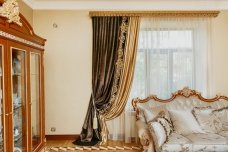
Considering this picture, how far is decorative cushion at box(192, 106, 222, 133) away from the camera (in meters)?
3.56

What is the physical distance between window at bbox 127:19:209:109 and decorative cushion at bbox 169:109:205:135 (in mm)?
836

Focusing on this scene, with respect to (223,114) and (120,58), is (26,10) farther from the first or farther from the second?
(223,114)

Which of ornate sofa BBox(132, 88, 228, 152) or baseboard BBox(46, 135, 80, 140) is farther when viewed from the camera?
baseboard BBox(46, 135, 80, 140)

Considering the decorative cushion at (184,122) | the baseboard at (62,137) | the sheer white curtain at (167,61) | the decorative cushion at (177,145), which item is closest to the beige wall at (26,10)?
the sheer white curtain at (167,61)

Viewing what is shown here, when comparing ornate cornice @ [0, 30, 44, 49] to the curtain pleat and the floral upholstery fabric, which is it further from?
the floral upholstery fabric

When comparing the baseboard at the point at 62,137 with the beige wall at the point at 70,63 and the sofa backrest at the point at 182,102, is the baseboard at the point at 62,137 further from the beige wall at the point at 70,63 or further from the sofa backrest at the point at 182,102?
the sofa backrest at the point at 182,102

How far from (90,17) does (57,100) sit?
5.47 feet

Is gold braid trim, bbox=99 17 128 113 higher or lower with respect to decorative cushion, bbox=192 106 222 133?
higher

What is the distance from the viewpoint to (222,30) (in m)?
4.48

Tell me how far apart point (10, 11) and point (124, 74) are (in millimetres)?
2410

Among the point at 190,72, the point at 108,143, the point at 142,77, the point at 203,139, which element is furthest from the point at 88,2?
the point at 203,139

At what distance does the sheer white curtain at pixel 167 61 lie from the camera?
14.4 ft

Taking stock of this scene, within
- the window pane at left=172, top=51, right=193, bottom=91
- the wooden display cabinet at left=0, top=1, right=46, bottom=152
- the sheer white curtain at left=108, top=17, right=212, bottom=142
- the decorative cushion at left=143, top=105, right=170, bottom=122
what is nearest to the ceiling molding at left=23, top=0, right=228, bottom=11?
the sheer white curtain at left=108, top=17, right=212, bottom=142

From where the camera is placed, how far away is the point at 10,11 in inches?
91.5
